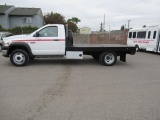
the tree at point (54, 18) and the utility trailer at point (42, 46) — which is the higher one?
the tree at point (54, 18)

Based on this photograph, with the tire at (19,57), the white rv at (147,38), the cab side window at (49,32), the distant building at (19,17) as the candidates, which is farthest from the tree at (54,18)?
the tire at (19,57)

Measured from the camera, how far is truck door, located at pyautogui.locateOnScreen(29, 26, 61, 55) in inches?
380

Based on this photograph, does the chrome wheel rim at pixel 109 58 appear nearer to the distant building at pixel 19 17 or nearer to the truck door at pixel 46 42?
the truck door at pixel 46 42

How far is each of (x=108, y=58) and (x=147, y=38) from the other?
8.80m

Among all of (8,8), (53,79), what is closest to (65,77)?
(53,79)

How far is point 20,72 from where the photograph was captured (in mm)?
8336

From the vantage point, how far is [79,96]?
5.41 m

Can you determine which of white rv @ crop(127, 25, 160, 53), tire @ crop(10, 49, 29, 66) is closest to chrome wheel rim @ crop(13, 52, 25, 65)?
tire @ crop(10, 49, 29, 66)

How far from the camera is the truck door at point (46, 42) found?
9664mm

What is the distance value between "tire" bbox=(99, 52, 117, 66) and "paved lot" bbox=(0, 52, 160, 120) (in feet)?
6.84

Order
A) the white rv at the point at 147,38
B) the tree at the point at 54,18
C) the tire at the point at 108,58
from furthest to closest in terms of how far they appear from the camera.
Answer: the tree at the point at 54,18 → the white rv at the point at 147,38 → the tire at the point at 108,58

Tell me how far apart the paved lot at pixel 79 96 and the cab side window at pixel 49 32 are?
92.4 inches

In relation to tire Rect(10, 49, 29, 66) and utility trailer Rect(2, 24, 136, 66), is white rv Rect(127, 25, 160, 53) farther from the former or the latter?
tire Rect(10, 49, 29, 66)

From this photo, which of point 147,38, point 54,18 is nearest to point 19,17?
point 54,18
